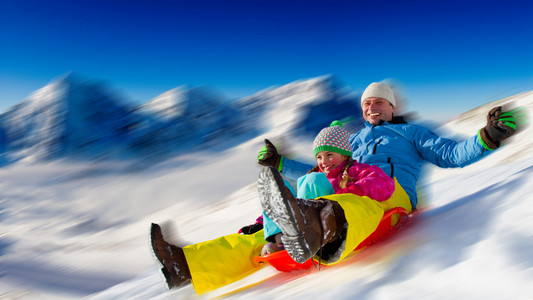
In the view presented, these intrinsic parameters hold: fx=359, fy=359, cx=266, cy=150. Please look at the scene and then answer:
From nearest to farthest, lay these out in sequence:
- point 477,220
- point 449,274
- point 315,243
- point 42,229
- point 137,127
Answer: point 449,274 → point 315,243 → point 477,220 → point 42,229 → point 137,127

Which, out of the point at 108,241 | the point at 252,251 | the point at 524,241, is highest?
the point at 108,241

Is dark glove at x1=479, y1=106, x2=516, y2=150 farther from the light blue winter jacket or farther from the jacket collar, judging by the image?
the jacket collar

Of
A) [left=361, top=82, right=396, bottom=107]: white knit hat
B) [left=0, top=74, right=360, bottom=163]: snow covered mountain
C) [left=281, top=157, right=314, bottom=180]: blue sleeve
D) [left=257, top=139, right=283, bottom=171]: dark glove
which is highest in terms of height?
[left=0, top=74, right=360, bottom=163]: snow covered mountain

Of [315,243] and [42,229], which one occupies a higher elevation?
[42,229]

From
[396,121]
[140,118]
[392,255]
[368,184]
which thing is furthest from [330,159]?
[140,118]

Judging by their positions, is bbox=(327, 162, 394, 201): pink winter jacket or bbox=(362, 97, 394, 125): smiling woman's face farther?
bbox=(362, 97, 394, 125): smiling woman's face

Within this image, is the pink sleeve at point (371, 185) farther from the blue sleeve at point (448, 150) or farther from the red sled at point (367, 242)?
the blue sleeve at point (448, 150)

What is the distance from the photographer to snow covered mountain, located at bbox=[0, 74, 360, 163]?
3334 centimetres

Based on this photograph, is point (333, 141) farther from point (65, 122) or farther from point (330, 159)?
point (65, 122)

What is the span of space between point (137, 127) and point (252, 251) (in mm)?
42473

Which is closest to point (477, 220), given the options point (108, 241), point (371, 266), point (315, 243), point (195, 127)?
point (371, 266)

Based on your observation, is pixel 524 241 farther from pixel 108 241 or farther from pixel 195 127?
pixel 195 127

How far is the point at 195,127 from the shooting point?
4153cm

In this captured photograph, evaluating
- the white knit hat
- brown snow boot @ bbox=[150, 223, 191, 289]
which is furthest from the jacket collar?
brown snow boot @ bbox=[150, 223, 191, 289]
